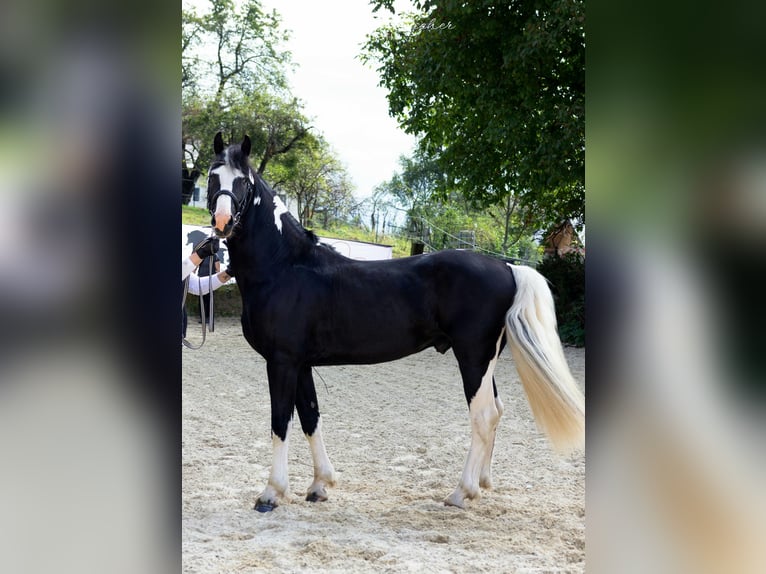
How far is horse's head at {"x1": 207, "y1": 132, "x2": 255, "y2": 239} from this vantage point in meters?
3.31

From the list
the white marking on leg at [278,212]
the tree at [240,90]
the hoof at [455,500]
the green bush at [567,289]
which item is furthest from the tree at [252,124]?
the hoof at [455,500]

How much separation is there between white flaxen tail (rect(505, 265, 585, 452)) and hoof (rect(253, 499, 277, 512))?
139 centimetres

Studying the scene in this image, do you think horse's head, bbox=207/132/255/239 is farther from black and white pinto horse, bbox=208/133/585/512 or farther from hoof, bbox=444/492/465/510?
hoof, bbox=444/492/465/510

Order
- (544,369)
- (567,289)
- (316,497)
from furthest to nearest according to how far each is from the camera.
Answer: (567,289) < (316,497) < (544,369)

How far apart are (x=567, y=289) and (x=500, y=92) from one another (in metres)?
3.68

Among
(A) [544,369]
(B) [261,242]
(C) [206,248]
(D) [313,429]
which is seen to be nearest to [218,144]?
(B) [261,242]

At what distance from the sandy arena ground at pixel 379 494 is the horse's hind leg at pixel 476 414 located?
0.34 feet

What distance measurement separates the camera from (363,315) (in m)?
3.53

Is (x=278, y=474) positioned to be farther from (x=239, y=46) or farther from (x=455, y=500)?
(x=239, y=46)

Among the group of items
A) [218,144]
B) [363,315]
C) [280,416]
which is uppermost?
[218,144]
